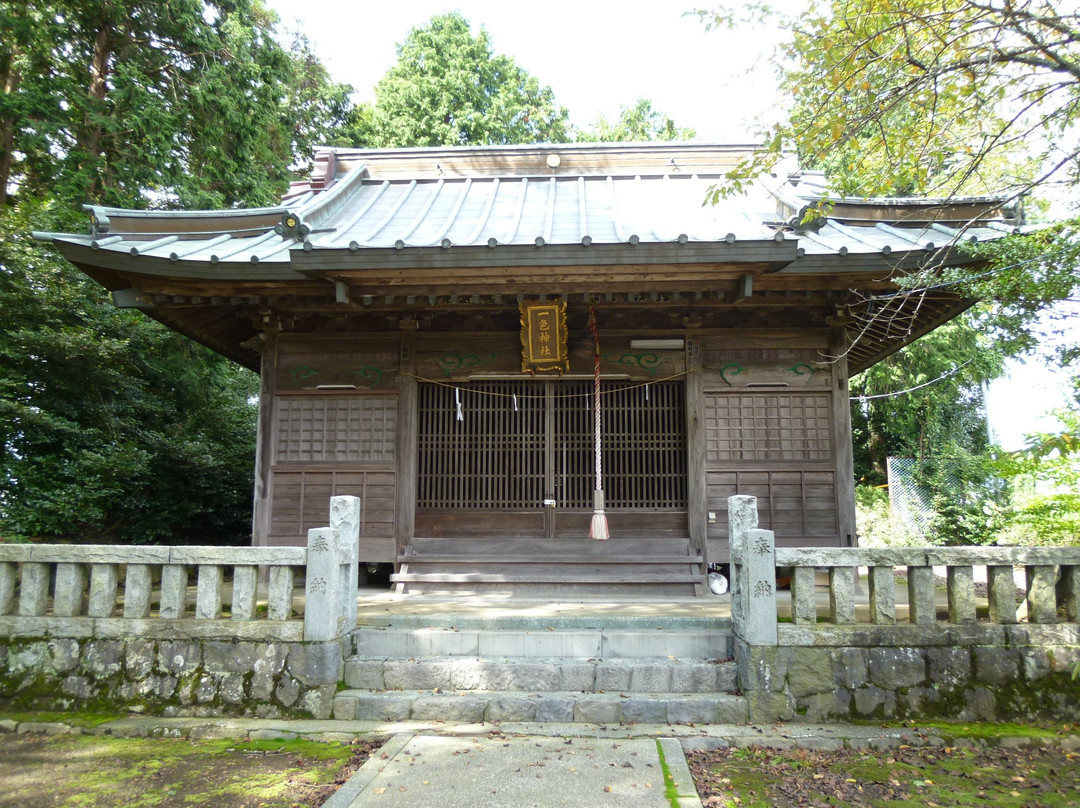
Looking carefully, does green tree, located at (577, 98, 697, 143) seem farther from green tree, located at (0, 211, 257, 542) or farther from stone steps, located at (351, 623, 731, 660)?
stone steps, located at (351, 623, 731, 660)

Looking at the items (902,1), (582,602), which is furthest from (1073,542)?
(902,1)

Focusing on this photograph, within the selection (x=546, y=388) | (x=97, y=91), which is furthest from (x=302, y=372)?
(x=97, y=91)

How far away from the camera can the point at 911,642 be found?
4.84m

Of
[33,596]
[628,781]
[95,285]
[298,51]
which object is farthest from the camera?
[298,51]

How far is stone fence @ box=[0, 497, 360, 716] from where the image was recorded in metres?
4.97

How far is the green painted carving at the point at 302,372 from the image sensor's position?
25.7 feet

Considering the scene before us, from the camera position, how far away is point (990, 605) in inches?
199

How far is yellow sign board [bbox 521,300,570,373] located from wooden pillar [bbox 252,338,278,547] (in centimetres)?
299

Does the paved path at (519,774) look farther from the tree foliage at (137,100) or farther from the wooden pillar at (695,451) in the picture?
the tree foliage at (137,100)

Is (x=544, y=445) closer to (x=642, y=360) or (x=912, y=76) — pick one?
(x=642, y=360)

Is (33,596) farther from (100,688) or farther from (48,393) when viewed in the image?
(48,393)

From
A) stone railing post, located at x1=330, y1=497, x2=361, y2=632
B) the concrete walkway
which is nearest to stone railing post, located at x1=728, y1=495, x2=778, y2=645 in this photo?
the concrete walkway

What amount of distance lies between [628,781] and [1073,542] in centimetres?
869

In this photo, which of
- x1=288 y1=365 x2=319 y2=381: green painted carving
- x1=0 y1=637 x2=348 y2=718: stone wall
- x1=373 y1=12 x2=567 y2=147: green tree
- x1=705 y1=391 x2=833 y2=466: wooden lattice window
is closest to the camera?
x1=0 y1=637 x2=348 y2=718: stone wall
